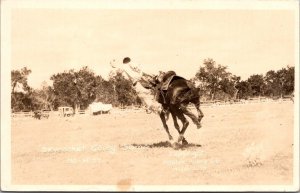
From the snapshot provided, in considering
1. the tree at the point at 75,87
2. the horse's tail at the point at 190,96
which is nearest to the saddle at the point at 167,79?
the horse's tail at the point at 190,96

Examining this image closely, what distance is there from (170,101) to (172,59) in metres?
0.28

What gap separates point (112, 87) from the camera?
616cm

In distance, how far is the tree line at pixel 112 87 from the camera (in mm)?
6164

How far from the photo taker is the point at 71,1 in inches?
241

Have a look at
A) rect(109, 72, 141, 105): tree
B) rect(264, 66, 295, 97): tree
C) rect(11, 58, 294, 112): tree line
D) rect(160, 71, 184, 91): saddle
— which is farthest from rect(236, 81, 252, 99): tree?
rect(109, 72, 141, 105): tree

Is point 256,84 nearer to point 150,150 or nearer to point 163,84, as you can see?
point 163,84

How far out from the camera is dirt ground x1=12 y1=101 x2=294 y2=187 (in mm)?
6133

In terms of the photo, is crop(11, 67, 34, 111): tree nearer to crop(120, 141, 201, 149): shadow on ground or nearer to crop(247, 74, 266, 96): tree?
crop(120, 141, 201, 149): shadow on ground

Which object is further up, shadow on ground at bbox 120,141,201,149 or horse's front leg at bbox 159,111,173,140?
horse's front leg at bbox 159,111,173,140

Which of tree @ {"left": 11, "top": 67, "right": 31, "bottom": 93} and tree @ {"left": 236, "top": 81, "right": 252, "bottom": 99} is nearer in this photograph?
tree @ {"left": 11, "top": 67, "right": 31, "bottom": 93}

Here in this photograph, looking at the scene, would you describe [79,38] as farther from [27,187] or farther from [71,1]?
[27,187]

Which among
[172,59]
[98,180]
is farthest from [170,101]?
[98,180]

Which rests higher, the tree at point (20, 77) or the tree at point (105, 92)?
the tree at point (20, 77)

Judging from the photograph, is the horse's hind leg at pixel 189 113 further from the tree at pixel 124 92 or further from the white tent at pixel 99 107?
the white tent at pixel 99 107
